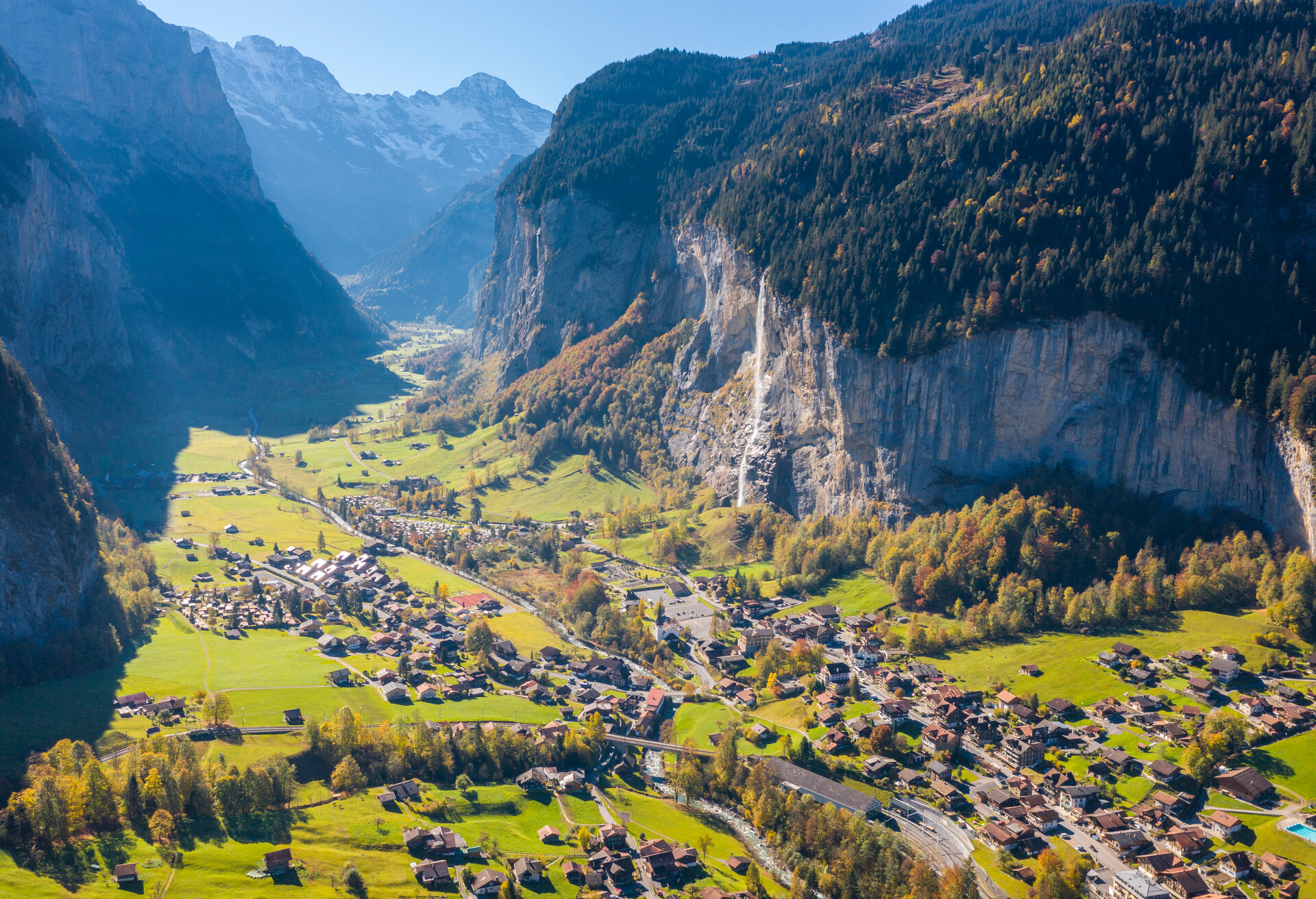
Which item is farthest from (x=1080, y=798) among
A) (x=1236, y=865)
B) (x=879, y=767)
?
(x=879, y=767)

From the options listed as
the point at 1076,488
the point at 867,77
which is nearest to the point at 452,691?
the point at 1076,488

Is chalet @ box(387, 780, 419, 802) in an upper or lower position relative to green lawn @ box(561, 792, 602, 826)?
upper

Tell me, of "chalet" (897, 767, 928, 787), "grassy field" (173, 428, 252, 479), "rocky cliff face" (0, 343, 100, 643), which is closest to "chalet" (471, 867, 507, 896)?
"chalet" (897, 767, 928, 787)

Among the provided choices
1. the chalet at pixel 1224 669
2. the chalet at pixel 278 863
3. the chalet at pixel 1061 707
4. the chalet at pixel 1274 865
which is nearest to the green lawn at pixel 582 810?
the chalet at pixel 278 863

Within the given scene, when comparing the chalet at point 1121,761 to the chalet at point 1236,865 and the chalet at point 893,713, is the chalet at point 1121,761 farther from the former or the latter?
the chalet at point 893,713

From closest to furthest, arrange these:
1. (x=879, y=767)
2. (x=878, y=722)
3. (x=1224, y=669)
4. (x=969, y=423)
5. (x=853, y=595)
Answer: (x=879, y=767) < (x=1224, y=669) < (x=878, y=722) < (x=853, y=595) < (x=969, y=423)

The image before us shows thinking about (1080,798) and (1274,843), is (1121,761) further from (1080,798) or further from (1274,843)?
(1274,843)

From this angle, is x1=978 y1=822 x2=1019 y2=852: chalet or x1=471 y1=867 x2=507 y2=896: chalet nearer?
x1=471 y1=867 x2=507 y2=896: chalet

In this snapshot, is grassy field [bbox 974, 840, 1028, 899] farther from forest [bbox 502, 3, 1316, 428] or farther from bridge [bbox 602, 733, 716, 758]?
forest [bbox 502, 3, 1316, 428]
